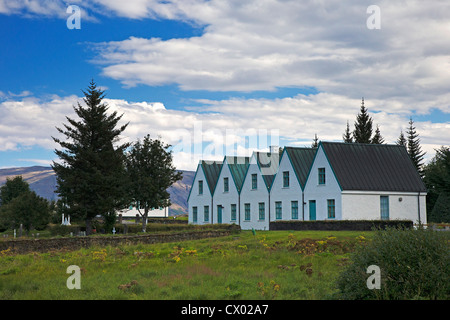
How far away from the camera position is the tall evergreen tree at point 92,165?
4325 cm

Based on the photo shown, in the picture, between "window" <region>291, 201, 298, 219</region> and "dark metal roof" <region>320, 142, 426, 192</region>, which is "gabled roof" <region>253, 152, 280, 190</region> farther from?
"dark metal roof" <region>320, 142, 426, 192</region>

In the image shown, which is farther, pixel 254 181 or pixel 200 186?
pixel 200 186

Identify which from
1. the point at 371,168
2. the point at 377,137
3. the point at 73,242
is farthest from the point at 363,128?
the point at 73,242

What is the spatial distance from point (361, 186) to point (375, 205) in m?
2.08

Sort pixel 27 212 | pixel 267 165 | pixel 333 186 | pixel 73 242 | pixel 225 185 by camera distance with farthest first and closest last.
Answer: pixel 225 185 < pixel 267 165 < pixel 27 212 < pixel 333 186 < pixel 73 242

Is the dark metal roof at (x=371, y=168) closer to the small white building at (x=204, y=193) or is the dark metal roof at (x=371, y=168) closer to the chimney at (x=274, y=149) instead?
the chimney at (x=274, y=149)

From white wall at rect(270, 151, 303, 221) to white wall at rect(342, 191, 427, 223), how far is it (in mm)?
5280

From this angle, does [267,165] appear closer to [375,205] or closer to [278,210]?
[278,210]

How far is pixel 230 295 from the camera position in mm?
11891

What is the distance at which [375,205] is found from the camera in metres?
42.0

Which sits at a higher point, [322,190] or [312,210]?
[322,190]

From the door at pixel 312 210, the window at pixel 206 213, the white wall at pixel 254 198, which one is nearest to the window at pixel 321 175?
the door at pixel 312 210
